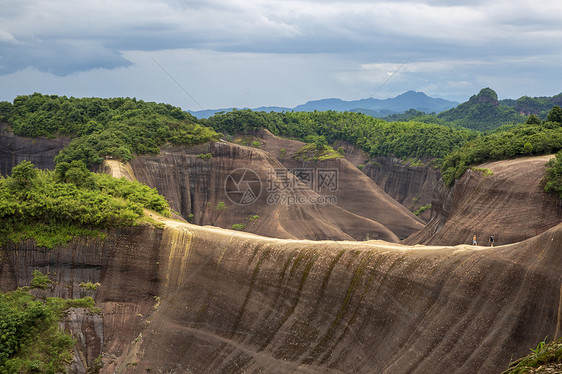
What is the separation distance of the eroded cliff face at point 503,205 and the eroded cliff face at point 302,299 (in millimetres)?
11955

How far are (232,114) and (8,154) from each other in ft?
112

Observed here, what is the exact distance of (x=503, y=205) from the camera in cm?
3428

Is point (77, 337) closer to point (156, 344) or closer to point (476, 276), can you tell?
point (156, 344)

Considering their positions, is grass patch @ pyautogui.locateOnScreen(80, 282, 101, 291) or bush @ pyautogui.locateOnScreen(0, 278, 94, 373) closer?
bush @ pyautogui.locateOnScreen(0, 278, 94, 373)

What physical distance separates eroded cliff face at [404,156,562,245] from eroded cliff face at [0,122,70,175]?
46565 mm

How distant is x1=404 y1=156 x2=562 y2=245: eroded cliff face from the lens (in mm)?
31891

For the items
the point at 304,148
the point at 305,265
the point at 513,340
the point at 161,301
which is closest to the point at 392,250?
the point at 305,265

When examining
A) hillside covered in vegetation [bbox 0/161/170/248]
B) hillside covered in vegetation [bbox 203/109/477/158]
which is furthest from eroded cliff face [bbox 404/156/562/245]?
hillside covered in vegetation [bbox 203/109/477/158]

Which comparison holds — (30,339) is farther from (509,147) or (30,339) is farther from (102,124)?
(102,124)

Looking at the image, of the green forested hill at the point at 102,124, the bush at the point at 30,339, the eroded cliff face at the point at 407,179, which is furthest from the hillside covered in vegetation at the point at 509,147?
the bush at the point at 30,339

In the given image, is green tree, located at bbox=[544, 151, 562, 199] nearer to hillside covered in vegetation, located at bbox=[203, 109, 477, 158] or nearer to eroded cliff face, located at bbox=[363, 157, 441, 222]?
eroded cliff face, located at bbox=[363, 157, 441, 222]

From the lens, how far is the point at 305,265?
971 inches

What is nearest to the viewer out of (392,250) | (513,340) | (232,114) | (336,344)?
(513,340)

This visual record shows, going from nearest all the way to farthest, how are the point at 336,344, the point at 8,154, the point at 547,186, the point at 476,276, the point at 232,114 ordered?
the point at 476,276 < the point at 336,344 < the point at 547,186 < the point at 8,154 < the point at 232,114
